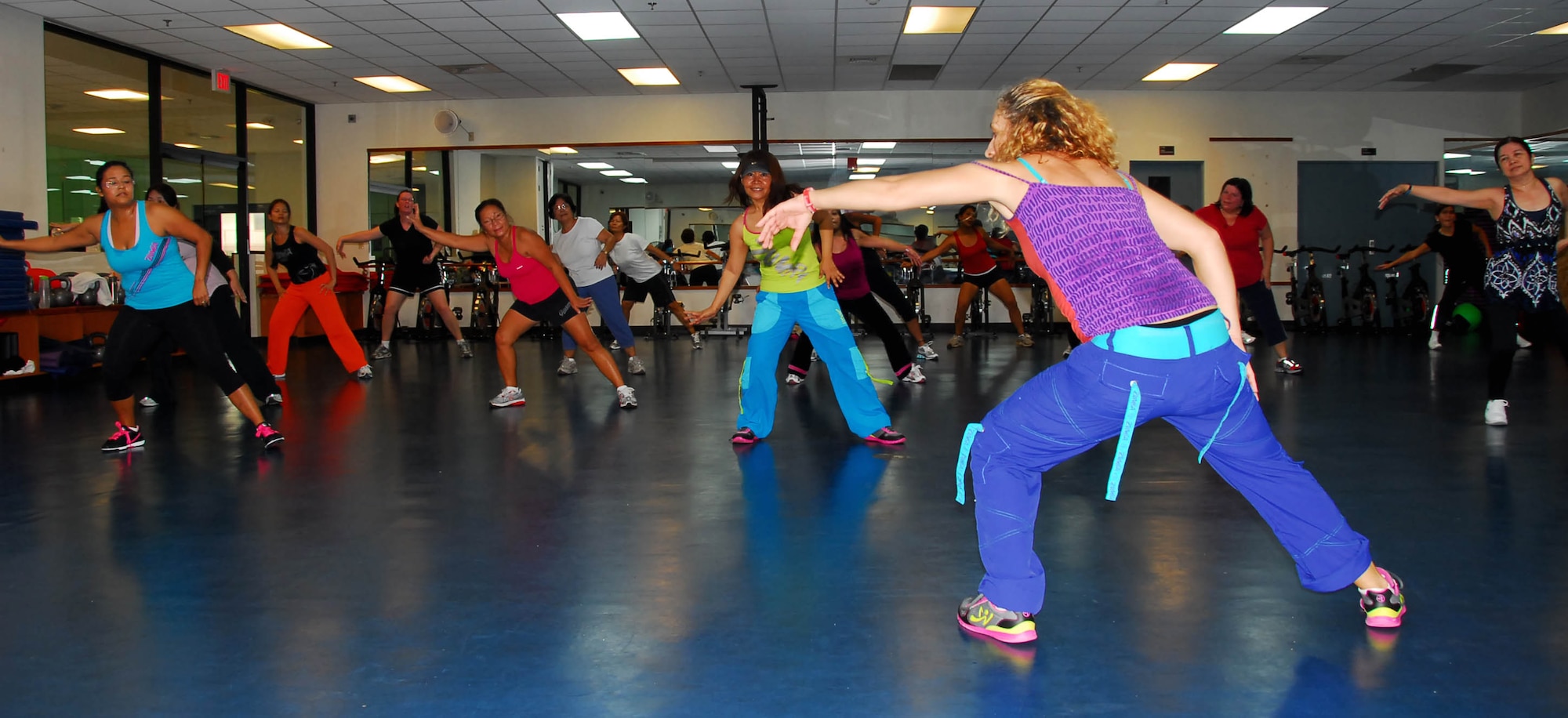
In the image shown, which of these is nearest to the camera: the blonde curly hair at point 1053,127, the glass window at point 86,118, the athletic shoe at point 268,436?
the blonde curly hair at point 1053,127

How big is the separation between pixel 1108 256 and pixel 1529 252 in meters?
3.68

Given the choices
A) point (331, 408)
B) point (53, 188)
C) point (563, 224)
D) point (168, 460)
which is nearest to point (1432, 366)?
point (563, 224)

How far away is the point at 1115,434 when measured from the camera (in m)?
2.25

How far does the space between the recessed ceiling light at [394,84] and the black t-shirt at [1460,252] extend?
1048 centimetres

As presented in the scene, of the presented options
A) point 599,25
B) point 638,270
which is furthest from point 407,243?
point 599,25

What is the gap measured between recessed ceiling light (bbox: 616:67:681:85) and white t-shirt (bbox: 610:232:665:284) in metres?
2.59

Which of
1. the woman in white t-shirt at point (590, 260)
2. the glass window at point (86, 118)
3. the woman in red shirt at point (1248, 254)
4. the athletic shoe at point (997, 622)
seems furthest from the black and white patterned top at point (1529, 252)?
the glass window at point (86, 118)

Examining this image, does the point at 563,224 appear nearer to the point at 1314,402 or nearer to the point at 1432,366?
the point at 1314,402

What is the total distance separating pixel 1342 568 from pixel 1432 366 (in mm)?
6867

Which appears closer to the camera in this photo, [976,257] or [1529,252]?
[1529,252]

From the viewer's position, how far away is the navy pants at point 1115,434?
2.11 m

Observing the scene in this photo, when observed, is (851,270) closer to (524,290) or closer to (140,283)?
(524,290)

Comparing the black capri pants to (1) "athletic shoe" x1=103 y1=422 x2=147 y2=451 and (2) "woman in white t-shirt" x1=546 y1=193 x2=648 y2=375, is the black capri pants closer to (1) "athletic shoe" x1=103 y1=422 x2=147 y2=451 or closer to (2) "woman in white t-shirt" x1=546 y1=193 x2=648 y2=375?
(1) "athletic shoe" x1=103 y1=422 x2=147 y2=451

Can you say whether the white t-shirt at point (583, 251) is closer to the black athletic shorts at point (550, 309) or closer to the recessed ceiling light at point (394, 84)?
the black athletic shorts at point (550, 309)
